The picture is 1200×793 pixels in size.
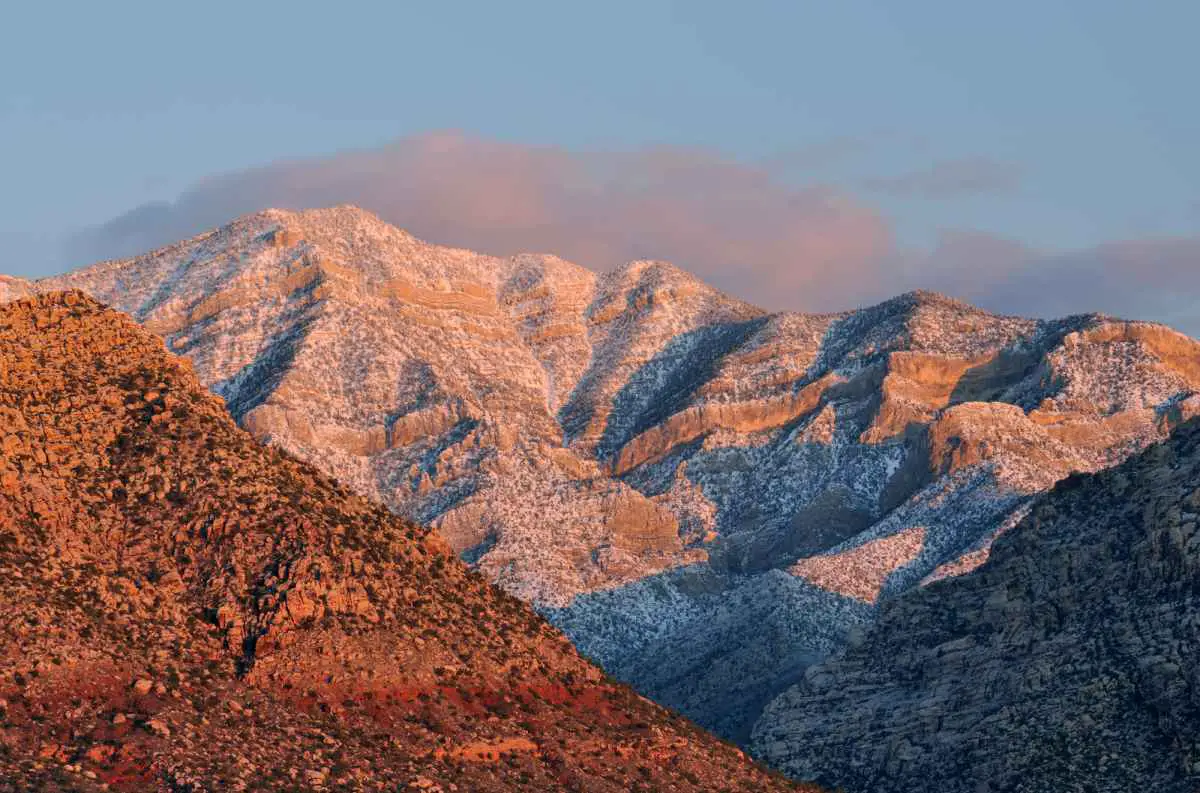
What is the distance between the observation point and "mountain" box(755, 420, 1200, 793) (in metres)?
105

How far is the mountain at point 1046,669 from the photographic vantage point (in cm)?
10525

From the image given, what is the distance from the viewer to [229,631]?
6825 centimetres

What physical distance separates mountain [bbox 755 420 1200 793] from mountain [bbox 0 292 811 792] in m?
32.6

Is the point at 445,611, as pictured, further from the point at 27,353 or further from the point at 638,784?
the point at 27,353

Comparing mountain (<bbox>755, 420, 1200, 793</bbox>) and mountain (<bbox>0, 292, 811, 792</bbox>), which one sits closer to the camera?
mountain (<bbox>0, 292, 811, 792</bbox>)

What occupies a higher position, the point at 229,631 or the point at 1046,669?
the point at 1046,669

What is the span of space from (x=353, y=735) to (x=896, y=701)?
6400 centimetres

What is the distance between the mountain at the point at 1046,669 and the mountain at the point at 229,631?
107 feet

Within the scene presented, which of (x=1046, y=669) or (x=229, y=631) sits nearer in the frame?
(x=229, y=631)

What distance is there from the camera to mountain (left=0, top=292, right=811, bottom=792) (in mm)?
62031

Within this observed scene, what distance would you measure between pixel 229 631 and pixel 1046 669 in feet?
183

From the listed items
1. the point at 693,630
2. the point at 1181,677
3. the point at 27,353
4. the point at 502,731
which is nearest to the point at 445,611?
the point at 502,731

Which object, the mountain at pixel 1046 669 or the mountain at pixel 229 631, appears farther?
the mountain at pixel 1046 669

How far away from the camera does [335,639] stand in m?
69.1
